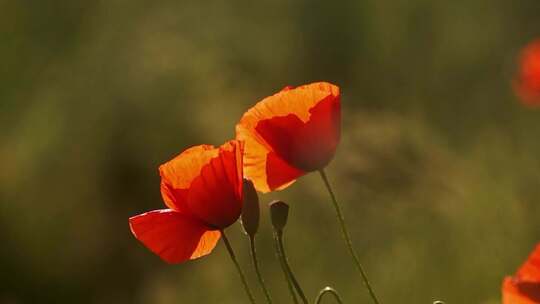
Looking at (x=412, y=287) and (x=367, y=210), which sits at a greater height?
(x=367, y=210)

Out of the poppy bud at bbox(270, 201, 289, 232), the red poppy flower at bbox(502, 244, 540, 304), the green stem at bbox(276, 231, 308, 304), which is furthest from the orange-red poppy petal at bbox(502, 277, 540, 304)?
the poppy bud at bbox(270, 201, 289, 232)

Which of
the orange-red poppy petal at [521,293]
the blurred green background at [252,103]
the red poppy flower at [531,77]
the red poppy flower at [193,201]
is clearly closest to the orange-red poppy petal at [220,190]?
the red poppy flower at [193,201]

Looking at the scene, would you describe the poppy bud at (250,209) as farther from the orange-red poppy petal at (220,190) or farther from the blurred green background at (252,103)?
the blurred green background at (252,103)

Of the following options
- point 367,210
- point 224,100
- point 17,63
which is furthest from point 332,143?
point 17,63

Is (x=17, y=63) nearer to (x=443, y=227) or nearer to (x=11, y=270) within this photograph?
(x=11, y=270)

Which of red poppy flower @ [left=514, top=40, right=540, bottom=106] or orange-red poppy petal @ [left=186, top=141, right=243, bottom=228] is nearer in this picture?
orange-red poppy petal @ [left=186, top=141, right=243, bottom=228]

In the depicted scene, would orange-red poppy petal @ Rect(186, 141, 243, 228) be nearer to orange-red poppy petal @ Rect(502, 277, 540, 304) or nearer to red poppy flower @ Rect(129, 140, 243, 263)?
red poppy flower @ Rect(129, 140, 243, 263)

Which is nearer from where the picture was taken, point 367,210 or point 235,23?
point 367,210
